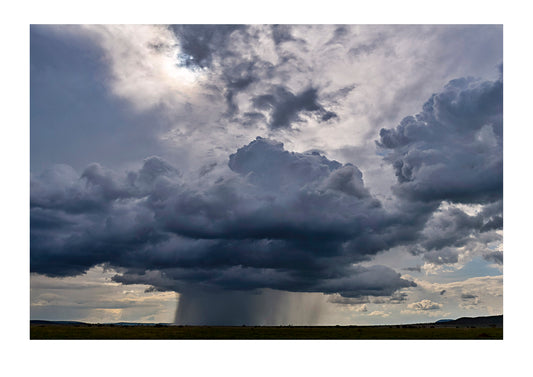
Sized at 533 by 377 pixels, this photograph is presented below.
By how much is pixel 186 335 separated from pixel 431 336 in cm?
4866

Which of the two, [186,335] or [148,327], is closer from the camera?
[186,335]

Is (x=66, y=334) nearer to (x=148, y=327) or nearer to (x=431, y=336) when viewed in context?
(x=148, y=327)

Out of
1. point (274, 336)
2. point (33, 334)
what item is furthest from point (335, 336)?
point (33, 334)

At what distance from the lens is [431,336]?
94750mm

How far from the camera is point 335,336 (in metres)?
93.5

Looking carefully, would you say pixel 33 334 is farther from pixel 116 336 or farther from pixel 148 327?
pixel 148 327

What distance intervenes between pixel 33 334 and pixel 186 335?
31.8m
